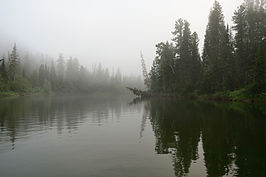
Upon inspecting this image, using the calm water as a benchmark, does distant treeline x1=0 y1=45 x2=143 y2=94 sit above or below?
above

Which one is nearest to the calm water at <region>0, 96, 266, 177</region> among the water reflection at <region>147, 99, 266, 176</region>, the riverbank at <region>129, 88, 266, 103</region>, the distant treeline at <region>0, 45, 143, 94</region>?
the water reflection at <region>147, 99, 266, 176</region>

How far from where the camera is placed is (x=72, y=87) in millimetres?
161500

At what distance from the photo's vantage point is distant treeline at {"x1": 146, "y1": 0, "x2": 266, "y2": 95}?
174ft

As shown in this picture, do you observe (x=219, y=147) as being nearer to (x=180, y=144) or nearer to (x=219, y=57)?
(x=180, y=144)

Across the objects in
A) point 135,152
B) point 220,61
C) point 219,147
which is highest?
point 220,61

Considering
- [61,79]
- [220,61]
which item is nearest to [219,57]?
[220,61]

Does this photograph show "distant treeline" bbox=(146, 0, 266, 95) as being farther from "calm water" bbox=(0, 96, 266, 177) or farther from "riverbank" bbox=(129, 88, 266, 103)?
"calm water" bbox=(0, 96, 266, 177)

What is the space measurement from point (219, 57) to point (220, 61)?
4.66 ft

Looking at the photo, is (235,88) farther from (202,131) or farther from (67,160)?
(67,160)

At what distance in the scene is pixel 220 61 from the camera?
58.2m

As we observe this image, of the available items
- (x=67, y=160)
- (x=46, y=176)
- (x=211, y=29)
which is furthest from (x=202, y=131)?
(x=211, y=29)

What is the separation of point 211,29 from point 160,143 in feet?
209

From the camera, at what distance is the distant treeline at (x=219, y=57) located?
5294 centimetres

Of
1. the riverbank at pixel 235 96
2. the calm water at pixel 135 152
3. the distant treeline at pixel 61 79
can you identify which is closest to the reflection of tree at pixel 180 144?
the calm water at pixel 135 152
